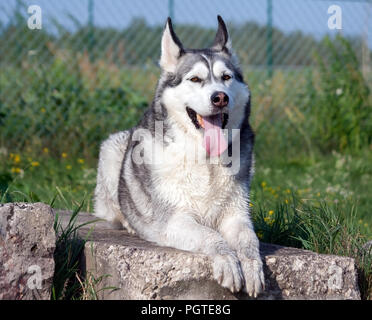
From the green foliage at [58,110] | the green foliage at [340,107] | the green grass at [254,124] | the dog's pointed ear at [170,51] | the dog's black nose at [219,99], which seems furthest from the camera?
the green foliage at [340,107]

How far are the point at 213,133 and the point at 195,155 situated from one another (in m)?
0.17

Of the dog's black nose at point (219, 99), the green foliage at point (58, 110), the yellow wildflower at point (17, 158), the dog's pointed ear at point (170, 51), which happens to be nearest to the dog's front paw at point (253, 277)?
the dog's black nose at point (219, 99)

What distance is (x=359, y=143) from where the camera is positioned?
314 inches

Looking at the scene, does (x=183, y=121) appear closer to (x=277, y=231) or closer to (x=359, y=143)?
(x=277, y=231)

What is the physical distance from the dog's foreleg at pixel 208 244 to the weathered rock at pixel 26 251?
705 millimetres

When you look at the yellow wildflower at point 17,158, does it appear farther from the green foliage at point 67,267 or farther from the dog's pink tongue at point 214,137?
the dog's pink tongue at point 214,137

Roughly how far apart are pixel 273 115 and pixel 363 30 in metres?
2.51

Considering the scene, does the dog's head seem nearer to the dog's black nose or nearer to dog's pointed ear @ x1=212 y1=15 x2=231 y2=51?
the dog's black nose

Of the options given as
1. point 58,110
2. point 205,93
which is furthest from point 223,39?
point 58,110

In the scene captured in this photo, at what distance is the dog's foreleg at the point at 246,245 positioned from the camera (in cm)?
293

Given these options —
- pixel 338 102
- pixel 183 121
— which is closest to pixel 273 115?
pixel 338 102

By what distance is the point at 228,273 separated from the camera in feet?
9.44

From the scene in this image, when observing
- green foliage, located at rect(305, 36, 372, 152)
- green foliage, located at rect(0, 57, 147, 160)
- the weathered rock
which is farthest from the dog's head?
green foliage, located at rect(305, 36, 372, 152)

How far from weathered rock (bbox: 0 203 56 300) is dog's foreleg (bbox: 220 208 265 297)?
101 centimetres
